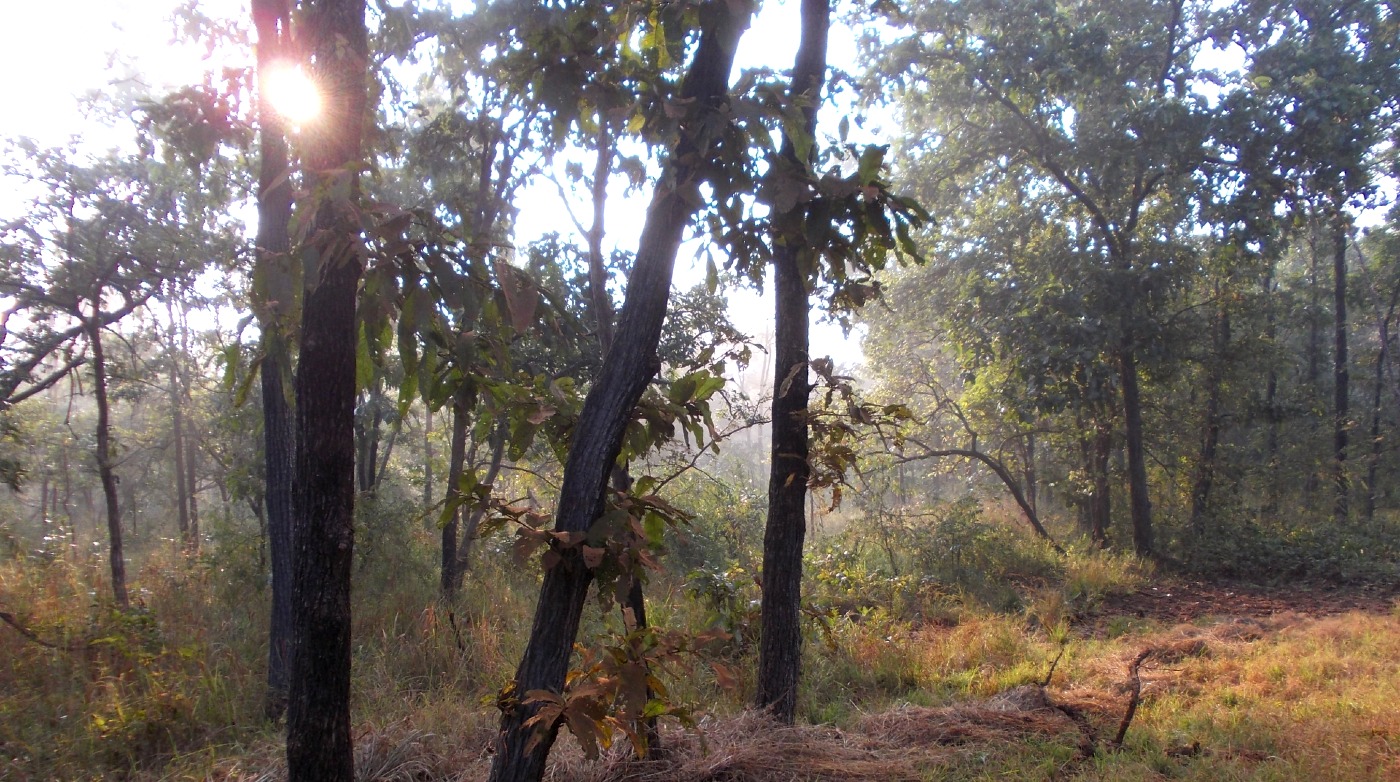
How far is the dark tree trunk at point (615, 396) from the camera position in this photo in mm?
2506

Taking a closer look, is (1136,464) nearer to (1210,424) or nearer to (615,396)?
(1210,424)

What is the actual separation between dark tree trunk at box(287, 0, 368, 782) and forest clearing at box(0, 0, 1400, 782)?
1cm

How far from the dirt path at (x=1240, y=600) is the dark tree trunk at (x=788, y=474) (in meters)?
6.43

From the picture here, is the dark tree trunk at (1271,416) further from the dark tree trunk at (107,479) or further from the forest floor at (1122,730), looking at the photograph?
the dark tree trunk at (107,479)

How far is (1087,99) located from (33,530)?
22653mm

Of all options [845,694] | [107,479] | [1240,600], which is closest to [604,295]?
[845,694]

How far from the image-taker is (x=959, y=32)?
12055 mm

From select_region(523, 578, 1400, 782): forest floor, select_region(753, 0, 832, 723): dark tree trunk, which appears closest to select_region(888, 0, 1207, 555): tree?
select_region(523, 578, 1400, 782): forest floor

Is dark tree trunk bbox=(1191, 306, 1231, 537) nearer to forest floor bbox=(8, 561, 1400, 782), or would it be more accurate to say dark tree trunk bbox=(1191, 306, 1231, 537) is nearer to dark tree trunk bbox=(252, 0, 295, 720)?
forest floor bbox=(8, 561, 1400, 782)

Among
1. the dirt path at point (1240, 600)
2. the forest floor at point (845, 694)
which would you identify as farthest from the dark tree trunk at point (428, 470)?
the dirt path at point (1240, 600)

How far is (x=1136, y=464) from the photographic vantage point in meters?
12.4

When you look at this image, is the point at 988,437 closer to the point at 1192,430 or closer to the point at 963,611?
the point at 1192,430

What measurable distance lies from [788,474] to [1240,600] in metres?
8.54

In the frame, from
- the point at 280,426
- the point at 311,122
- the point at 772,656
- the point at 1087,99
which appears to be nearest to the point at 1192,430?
the point at 1087,99
